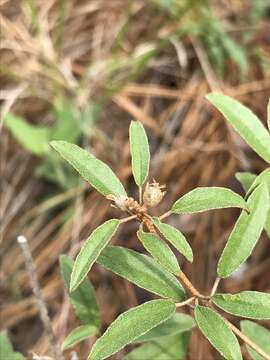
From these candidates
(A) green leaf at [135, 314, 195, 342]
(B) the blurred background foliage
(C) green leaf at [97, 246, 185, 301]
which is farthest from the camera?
(B) the blurred background foliage

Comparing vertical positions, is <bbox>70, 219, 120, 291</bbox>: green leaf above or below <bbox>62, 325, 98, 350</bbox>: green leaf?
above

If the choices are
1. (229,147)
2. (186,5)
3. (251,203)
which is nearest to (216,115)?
(229,147)

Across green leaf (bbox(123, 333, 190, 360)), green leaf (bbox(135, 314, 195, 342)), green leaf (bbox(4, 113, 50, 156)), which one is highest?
green leaf (bbox(4, 113, 50, 156))

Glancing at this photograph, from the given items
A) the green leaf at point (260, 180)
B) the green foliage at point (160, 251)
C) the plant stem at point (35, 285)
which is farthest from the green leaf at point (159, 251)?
the plant stem at point (35, 285)

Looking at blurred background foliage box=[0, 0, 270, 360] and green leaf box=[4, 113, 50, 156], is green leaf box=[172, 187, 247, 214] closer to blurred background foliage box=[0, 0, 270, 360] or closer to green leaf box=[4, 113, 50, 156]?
blurred background foliage box=[0, 0, 270, 360]

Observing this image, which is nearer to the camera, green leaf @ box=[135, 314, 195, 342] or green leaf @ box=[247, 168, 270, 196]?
green leaf @ box=[247, 168, 270, 196]

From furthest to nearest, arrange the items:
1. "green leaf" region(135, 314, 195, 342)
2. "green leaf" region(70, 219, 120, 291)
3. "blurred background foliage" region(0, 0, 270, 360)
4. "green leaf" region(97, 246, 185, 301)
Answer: "blurred background foliage" region(0, 0, 270, 360) → "green leaf" region(135, 314, 195, 342) → "green leaf" region(97, 246, 185, 301) → "green leaf" region(70, 219, 120, 291)

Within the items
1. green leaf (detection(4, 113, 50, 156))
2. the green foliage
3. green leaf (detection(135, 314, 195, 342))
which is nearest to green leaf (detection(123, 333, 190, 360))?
green leaf (detection(135, 314, 195, 342))

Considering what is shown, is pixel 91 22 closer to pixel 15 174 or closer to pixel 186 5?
pixel 186 5
